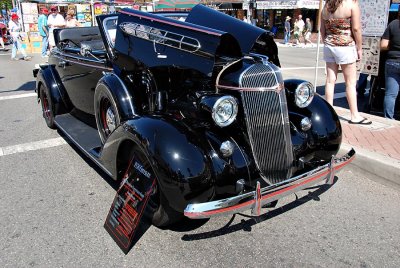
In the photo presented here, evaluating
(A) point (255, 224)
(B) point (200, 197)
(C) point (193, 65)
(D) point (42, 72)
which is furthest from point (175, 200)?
(D) point (42, 72)

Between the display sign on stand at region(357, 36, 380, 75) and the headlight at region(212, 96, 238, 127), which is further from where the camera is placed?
the display sign on stand at region(357, 36, 380, 75)

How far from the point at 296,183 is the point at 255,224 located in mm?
622

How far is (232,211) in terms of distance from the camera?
2.45 metres

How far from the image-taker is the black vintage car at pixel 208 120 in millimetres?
2578

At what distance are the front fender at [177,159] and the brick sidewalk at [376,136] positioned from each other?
256 cm

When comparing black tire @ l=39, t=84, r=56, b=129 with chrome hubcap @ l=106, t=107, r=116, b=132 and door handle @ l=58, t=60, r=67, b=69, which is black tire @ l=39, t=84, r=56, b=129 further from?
chrome hubcap @ l=106, t=107, r=116, b=132

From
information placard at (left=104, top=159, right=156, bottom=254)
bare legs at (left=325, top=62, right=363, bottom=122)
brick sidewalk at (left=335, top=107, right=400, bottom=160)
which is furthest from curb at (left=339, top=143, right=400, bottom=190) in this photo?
information placard at (left=104, top=159, right=156, bottom=254)

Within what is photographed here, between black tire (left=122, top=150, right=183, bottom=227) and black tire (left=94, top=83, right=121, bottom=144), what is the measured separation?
2.80 ft

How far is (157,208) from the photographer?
293cm

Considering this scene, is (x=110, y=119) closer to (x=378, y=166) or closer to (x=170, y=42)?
(x=170, y=42)

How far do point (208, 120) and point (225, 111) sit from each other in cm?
20

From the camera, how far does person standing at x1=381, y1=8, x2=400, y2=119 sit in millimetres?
5281

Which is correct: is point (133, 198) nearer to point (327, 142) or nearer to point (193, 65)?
point (193, 65)

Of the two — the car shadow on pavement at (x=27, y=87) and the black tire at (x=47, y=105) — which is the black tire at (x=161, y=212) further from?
the car shadow on pavement at (x=27, y=87)
